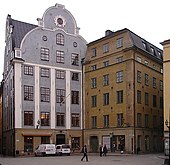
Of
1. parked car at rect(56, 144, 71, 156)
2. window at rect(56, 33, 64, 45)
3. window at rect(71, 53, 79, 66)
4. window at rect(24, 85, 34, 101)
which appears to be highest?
window at rect(56, 33, 64, 45)

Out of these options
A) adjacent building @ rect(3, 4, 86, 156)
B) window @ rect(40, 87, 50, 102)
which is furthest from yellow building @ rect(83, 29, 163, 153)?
window @ rect(40, 87, 50, 102)

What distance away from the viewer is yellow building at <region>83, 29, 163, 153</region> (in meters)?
52.2

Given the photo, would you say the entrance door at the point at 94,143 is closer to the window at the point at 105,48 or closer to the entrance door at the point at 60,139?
the entrance door at the point at 60,139

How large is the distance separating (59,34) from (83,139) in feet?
58.9

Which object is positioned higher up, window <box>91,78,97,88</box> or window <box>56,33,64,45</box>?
window <box>56,33,64,45</box>

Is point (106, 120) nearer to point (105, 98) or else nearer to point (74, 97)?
point (105, 98)

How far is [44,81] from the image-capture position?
186 ft

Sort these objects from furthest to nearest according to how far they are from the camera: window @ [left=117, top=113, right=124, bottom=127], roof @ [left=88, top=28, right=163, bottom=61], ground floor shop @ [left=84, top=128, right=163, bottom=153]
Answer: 1. roof @ [left=88, top=28, right=163, bottom=61]
2. window @ [left=117, top=113, right=124, bottom=127]
3. ground floor shop @ [left=84, top=128, right=163, bottom=153]

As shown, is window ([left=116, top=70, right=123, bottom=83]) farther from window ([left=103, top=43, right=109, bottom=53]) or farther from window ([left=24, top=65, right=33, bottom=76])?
window ([left=24, top=65, right=33, bottom=76])

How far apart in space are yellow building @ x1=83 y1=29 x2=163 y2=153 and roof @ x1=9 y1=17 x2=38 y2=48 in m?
10.9

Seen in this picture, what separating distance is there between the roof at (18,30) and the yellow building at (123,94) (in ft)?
35.8

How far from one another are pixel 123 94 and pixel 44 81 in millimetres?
12821

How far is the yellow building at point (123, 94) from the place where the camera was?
2055 inches

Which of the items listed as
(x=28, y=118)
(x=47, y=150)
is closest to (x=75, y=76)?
(x=28, y=118)
